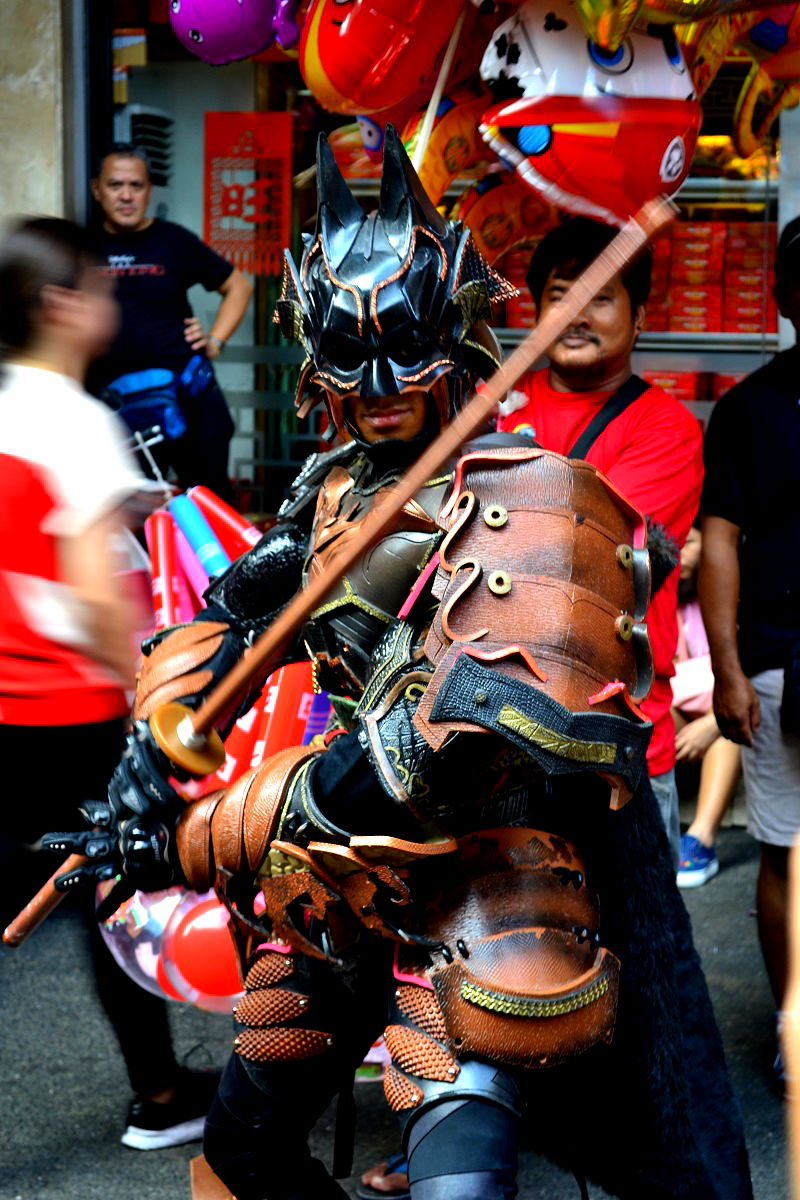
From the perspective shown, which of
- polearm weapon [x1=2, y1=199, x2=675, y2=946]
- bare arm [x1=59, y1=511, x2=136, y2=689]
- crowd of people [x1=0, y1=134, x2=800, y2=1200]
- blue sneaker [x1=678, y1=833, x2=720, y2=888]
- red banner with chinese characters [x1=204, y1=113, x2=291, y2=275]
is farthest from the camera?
red banner with chinese characters [x1=204, y1=113, x2=291, y2=275]

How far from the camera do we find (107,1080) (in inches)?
146

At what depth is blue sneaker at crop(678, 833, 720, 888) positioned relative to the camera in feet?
15.9

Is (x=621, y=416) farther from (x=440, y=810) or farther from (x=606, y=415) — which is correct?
(x=440, y=810)

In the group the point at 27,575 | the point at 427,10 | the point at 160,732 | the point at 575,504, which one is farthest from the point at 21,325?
the point at 575,504

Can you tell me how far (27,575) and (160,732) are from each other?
3.08ft

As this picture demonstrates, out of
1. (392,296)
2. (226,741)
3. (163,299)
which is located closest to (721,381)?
(163,299)

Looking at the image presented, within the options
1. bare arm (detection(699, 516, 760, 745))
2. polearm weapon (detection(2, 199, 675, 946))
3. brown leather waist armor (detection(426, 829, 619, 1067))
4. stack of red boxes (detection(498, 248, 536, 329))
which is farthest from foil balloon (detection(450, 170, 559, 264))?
stack of red boxes (detection(498, 248, 536, 329))

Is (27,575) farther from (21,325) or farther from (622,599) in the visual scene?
(622,599)

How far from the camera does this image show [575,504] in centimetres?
199

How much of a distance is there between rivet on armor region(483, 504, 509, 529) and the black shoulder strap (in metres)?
1.06

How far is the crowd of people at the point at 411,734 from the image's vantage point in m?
1.98

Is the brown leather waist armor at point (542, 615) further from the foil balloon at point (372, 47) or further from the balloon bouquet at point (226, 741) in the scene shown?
the foil balloon at point (372, 47)

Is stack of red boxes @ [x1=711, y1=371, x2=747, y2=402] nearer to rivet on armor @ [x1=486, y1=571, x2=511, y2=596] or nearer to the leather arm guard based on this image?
the leather arm guard

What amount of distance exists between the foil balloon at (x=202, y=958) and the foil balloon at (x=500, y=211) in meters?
1.63
